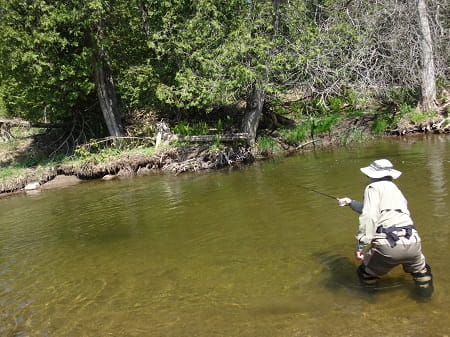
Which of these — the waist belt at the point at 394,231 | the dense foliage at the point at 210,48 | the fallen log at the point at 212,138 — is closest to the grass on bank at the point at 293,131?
the fallen log at the point at 212,138

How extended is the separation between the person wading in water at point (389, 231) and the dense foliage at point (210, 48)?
33.0 feet

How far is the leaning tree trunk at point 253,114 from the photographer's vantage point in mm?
17344

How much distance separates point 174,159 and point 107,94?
4.93 metres

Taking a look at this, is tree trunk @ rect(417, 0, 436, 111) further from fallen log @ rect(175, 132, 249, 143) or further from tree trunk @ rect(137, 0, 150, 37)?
tree trunk @ rect(137, 0, 150, 37)

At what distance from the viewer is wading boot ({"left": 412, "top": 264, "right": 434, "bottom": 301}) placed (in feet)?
16.4

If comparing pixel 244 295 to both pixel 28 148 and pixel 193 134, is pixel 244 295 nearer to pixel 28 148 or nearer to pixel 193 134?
pixel 193 134

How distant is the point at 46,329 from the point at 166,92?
12260mm

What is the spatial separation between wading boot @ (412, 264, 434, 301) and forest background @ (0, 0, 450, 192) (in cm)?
1031

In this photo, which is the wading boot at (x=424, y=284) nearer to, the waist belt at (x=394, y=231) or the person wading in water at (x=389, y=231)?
the person wading in water at (x=389, y=231)

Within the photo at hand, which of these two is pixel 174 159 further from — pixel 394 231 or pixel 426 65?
pixel 394 231

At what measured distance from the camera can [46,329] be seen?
17.5 ft

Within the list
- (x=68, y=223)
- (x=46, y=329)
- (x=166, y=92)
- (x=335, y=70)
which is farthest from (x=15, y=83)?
(x=46, y=329)

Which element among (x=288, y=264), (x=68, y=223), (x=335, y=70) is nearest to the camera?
(x=288, y=264)

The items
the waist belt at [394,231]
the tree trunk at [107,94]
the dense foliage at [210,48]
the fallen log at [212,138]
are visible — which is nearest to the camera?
the waist belt at [394,231]
